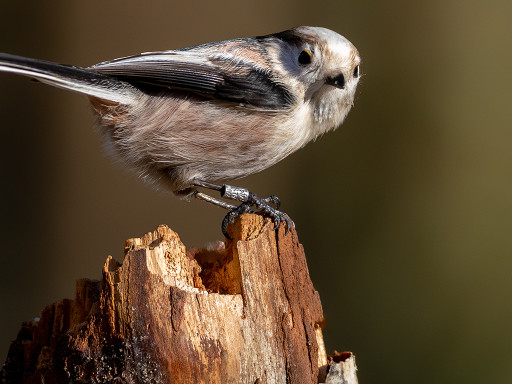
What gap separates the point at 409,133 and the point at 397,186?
29cm

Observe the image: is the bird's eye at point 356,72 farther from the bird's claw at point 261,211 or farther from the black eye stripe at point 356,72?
the bird's claw at point 261,211

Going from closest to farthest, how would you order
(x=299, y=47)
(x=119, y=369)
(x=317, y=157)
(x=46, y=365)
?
1. (x=119, y=369)
2. (x=46, y=365)
3. (x=299, y=47)
4. (x=317, y=157)

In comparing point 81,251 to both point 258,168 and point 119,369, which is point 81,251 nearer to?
point 258,168

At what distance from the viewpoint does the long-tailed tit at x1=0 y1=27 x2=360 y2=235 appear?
2076mm

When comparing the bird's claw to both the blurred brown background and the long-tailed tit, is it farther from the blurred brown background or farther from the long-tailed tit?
the blurred brown background

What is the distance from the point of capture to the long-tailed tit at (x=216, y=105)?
2076mm

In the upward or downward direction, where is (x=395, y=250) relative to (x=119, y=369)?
upward

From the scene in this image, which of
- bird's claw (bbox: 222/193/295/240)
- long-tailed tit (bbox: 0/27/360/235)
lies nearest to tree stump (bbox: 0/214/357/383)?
bird's claw (bbox: 222/193/295/240)

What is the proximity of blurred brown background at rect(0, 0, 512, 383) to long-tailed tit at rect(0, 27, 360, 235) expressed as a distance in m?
1.09

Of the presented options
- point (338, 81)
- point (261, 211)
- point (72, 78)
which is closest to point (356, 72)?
point (338, 81)

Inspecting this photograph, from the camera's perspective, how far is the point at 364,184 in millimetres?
3320

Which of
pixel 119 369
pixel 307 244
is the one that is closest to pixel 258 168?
pixel 119 369

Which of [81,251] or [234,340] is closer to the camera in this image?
[234,340]

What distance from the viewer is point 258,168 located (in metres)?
2.17
